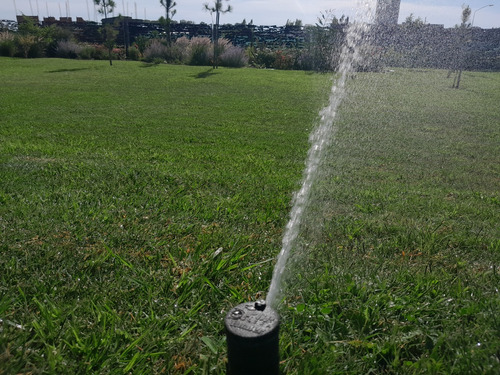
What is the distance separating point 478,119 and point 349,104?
→ 2662 millimetres

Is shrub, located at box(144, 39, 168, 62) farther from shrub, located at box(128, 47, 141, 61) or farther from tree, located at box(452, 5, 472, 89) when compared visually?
tree, located at box(452, 5, 472, 89)

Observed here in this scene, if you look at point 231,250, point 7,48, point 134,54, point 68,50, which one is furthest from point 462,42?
point 7,48

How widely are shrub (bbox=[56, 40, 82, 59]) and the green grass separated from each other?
19949 millimetres

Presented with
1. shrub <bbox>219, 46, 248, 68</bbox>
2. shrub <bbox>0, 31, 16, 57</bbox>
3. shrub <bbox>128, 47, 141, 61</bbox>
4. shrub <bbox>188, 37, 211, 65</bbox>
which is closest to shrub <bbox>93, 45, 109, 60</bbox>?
shrub <bbox>128, 47, 141, 61</bbox>

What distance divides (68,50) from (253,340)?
1022 inches

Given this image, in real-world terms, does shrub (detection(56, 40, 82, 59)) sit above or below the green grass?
above

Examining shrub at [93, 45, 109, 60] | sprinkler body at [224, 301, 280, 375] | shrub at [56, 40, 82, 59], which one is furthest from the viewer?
shrub at [93, 45, 109, 60]

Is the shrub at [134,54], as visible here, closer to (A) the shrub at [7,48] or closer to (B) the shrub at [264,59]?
(A) the shrub at [7,48]

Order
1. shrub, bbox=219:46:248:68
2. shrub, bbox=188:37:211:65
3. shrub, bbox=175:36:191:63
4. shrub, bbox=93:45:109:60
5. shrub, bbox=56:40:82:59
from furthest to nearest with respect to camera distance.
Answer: shrub, bbox=93:45:109:60 → shrub, bbox=56:40:82:59 → shrub, bbox=175:36:191:63 → shrub, bbox=188:37:211:65 → shrub, bbox=219:46:248:68

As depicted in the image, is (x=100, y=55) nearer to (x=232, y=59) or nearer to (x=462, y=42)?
(x=232, y=59)

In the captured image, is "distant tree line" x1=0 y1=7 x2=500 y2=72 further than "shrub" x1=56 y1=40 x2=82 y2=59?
No

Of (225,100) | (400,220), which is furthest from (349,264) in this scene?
(225,100)

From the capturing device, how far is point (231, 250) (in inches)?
102

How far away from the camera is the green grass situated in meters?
1.77
